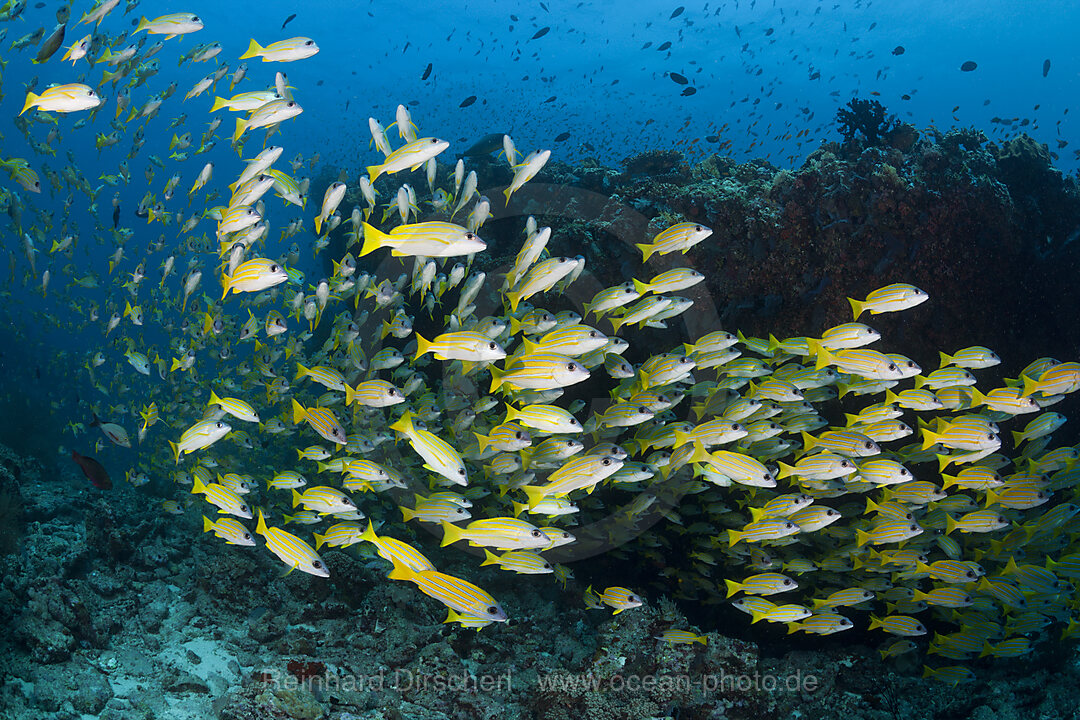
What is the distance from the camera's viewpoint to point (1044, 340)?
6.90 meters

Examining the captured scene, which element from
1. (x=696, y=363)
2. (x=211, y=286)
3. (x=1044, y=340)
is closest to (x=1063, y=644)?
(x=1044, y=340)

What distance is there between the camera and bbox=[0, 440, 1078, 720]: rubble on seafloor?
4.16 metres

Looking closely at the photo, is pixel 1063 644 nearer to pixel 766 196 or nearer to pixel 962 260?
pixel 962 260

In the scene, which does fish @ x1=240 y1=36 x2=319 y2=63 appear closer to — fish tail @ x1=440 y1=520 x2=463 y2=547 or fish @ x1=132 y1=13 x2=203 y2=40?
fish @ x1=132 y1=13 x2=203 y2=40

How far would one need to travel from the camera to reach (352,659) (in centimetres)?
483

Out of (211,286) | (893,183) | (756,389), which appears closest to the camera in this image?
(756,389)

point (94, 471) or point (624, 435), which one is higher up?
point (624, 435)

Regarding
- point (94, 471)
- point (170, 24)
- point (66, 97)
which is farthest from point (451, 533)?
point (170, 24)

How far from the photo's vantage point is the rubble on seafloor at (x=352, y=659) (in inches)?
164

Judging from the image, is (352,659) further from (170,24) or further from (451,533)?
(170,24)

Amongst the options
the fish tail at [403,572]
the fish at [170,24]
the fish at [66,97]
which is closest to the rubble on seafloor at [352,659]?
the fish tail at [403,572]

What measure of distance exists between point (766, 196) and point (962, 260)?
2627 millimetres

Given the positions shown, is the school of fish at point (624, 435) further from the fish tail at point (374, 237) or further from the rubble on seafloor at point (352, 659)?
the rubble on seafloor at point (352, 659)

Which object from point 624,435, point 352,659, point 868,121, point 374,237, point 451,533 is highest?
point 868,121
